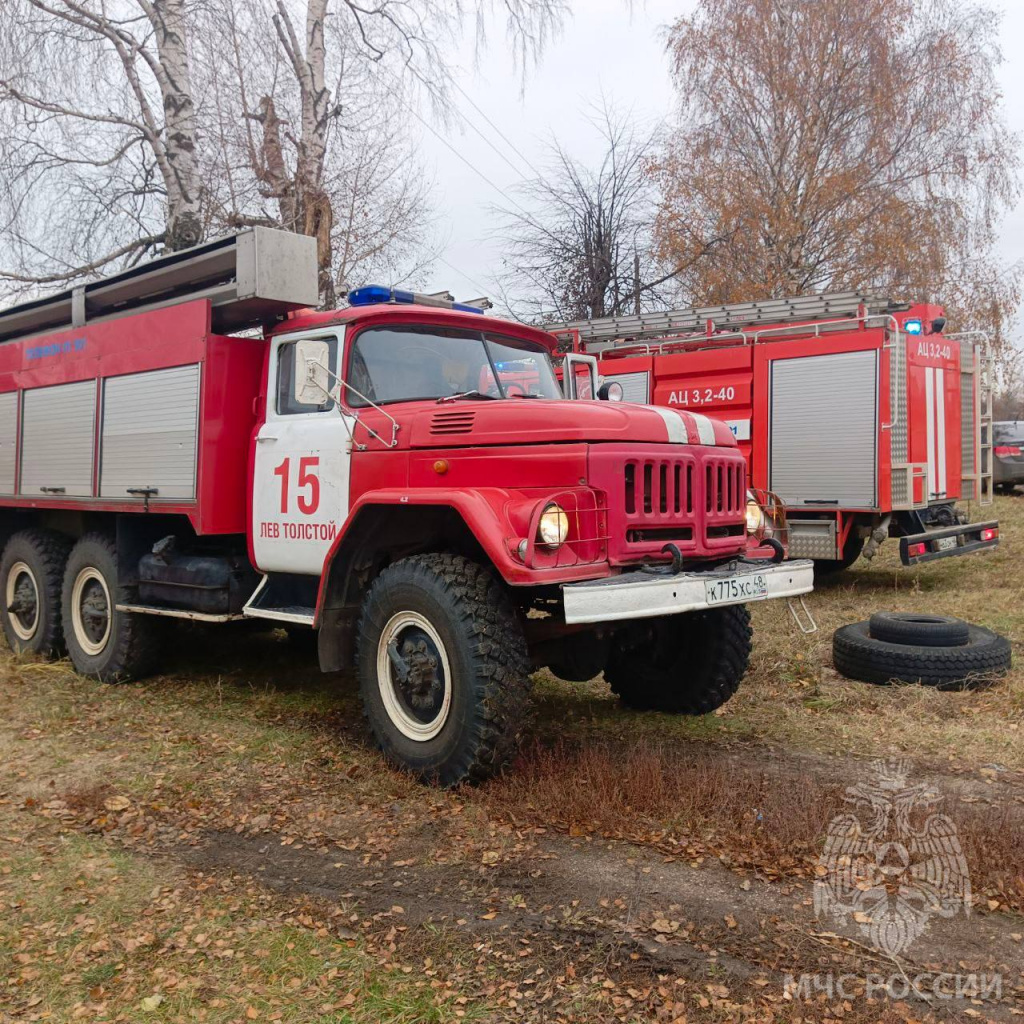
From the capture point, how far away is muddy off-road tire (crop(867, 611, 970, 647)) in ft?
20.8

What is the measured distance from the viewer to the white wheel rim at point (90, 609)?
22.3 ft

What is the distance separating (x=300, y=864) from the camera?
3.75 metres

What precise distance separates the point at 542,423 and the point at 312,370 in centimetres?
136

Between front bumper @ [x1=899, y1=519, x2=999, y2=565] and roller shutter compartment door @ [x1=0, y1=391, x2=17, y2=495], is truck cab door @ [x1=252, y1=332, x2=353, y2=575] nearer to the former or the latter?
roller shutter compartment door @ [x1=0, y1=391, x2=17, y2=495]

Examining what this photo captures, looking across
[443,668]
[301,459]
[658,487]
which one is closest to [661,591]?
[658,487]

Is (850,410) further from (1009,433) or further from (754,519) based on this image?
(1009,433)

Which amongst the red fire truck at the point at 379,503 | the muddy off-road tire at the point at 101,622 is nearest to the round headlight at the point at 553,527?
the red fire truck at the point at 379,503

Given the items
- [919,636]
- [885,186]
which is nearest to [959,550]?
[919,636]

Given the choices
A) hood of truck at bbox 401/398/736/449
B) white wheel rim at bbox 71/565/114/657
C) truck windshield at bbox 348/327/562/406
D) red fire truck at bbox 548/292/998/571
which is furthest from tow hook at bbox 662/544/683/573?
red fire truck at bbox 548/292/998/571

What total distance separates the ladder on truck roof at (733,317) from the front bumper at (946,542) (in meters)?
2.29

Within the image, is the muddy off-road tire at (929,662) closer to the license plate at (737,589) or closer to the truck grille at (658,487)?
the license plate at (737,589)

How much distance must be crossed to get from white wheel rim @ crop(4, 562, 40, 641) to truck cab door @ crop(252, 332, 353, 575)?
9.36 ft

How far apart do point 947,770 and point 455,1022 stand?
10.1ft

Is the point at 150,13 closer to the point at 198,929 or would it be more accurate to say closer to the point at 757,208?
the point at 198,929
